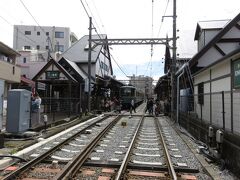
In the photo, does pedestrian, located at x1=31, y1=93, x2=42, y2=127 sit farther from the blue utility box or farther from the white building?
the white building

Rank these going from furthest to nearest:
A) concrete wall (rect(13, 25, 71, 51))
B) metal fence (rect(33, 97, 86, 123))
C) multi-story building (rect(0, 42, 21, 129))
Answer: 1. concrete wall (rect(13, 25, 71, 51))
2. multi-story building (rect(0, 42, 21, 129))
3. metal fence (rect(33, 97, 86, 123))

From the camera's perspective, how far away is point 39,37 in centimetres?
9369

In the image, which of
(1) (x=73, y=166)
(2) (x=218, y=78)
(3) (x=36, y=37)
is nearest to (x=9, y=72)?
(2) (x=218, y=78)

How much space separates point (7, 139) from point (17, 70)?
26.0 metres

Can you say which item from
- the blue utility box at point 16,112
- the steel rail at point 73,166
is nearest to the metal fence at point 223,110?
the steel rail at point 73,166

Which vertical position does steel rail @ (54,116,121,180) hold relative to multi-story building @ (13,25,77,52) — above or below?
below

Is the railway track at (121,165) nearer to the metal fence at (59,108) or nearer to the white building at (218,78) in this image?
the white building at (218,78)

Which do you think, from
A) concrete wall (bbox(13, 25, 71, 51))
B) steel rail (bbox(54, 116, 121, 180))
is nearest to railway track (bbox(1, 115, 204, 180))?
steel rail (bbox(54, 116, 121, 180))

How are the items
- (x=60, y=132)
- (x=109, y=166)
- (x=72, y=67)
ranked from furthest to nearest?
1. (x=72, y=67)
2. (x=60, y=132)
3. (x=109, y=166)

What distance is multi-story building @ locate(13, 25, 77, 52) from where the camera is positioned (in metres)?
90.1

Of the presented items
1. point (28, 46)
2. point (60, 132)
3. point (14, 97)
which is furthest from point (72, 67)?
point (28, 46)

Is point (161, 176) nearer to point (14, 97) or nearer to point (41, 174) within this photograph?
point (41, 174)

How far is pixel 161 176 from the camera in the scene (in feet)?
26.9

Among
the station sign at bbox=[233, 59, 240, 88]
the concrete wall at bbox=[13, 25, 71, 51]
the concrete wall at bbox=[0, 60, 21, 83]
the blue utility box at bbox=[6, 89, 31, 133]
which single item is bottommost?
the blue utility box at bbox=[6, 89, 31, 133]
